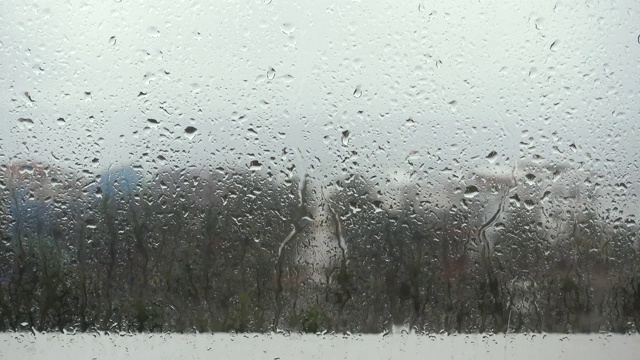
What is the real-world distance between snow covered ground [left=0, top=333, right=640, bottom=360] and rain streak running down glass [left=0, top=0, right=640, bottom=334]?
0.02 meters

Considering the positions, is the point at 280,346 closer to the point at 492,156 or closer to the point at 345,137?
the point at 345,137

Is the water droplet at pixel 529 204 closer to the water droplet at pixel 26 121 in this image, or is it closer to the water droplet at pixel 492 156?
the water droplet at pixel 492 156

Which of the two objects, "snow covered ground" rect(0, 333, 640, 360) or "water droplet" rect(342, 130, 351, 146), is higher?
"water droplet" rect(342, 130, 351, 146)

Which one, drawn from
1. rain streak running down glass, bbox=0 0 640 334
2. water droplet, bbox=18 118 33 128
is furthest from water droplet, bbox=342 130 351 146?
water droplet, bbox=18 118 33 128

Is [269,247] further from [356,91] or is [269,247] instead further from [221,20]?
[221,20]

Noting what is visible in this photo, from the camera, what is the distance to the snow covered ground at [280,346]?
134 centimetres

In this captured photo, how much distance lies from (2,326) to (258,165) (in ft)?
2.02

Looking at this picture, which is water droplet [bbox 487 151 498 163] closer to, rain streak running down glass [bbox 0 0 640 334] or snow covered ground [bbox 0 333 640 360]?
rain streak running down glass [bbox 0 0 640 334]

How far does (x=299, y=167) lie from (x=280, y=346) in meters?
0.37

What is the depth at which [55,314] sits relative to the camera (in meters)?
1.34

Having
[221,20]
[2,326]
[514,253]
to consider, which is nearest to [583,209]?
[514,253]

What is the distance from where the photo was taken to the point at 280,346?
4.43ft

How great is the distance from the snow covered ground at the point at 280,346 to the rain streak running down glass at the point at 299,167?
0.02 meters

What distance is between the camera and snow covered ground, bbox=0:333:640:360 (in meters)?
1.34
